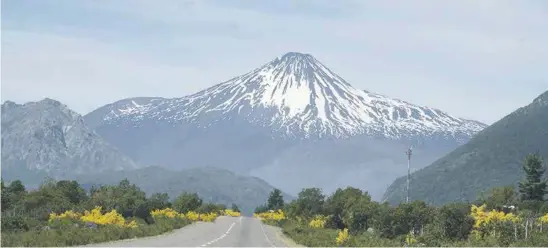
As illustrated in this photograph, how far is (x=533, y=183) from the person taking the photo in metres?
130

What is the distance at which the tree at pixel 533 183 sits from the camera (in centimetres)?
12888

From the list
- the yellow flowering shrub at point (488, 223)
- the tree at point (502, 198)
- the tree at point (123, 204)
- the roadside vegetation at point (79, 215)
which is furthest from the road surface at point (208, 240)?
the tree at point (502, 198)

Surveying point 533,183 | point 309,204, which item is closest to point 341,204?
point 309,204

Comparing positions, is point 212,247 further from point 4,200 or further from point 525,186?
point 525,186

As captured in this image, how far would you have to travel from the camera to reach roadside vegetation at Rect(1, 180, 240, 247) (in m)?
52.9

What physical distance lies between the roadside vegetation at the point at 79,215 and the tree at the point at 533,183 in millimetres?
47032

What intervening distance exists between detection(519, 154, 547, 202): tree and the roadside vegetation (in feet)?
154

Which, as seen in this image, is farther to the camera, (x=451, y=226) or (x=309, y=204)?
(x=309, y=204)

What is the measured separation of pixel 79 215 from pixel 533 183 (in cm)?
7566

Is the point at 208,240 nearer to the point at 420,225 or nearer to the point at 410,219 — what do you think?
the point at 420,225

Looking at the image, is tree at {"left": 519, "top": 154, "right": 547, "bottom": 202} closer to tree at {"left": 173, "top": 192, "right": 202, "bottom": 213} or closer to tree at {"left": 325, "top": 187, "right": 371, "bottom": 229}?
tree at {"left": 325, "top": 187, "right": 371, "bottom": 229}

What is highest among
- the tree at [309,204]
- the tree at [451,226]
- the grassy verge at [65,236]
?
the tree at [309,204]

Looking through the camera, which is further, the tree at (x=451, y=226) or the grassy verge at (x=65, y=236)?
the tree at (x=451, y=226)

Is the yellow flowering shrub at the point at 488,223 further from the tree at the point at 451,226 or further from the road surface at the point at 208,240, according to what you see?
the road surface at the point at 208,240
